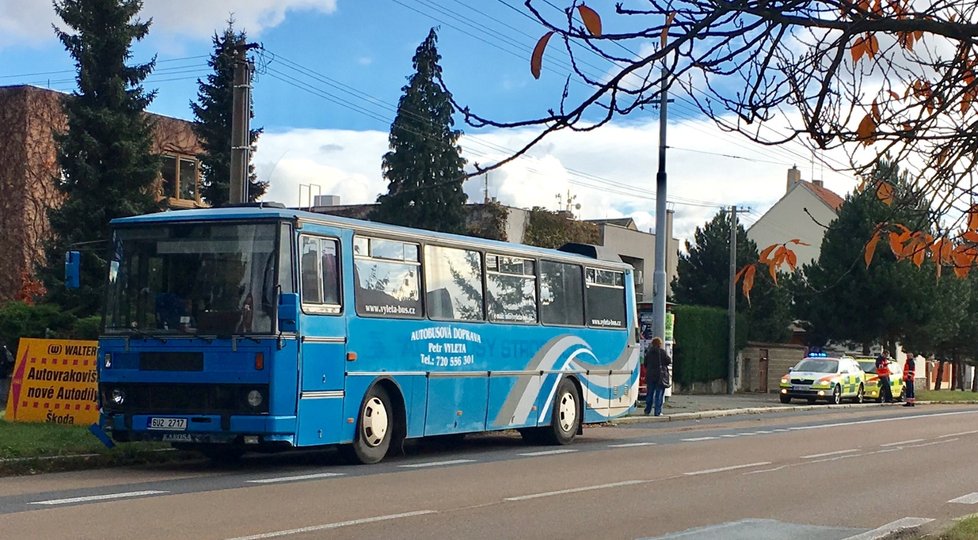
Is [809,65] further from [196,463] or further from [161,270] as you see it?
[196,463]

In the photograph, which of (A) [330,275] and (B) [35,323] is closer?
(A) [330,275]

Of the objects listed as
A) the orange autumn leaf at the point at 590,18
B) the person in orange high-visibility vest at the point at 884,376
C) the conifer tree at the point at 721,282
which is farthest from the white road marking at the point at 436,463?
the conifer tree at the point at 721,282

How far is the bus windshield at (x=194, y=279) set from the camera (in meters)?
14.7

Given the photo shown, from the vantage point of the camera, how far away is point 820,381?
43.1m

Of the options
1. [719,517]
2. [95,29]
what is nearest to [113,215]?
[95,29]

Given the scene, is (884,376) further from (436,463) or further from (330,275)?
(330,275)

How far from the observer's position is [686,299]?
209ft

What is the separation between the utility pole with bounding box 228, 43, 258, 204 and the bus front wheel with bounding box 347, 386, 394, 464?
6299 millimetres

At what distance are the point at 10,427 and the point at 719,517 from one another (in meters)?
10.4

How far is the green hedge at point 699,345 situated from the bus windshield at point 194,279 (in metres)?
33.2

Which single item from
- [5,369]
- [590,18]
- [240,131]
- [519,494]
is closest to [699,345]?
[5,369]

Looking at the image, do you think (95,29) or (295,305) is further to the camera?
(95,29)

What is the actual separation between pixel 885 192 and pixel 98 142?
26.7 metres

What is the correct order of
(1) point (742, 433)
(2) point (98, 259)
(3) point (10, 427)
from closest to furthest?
1. (3) point (10, 427)
2. (1) point (742, 433)
3. (2) point (98, 259)
